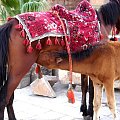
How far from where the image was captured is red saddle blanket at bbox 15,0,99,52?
2.79m

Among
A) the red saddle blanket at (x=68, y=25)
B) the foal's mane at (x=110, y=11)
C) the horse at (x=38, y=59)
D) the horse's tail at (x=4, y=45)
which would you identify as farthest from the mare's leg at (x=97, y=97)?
the horse's tail at (x=4, y=45)

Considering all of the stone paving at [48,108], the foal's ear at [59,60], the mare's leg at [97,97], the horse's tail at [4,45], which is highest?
the horse's tail at [4,45]

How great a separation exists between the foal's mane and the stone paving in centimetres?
133

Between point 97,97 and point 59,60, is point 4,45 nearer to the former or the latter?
point 59,60

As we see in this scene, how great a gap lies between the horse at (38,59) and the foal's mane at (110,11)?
32 cm

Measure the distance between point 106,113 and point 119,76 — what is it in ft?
3.79

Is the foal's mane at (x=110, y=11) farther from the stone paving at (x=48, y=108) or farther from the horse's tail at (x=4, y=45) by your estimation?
the stone paving at (x=48, y=108)

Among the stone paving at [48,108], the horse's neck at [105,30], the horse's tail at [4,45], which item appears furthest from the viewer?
the stone paving at [48,108]

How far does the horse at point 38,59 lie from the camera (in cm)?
279

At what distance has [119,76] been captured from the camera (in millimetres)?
3105

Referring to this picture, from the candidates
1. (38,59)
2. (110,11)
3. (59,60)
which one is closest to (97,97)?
(59,60)

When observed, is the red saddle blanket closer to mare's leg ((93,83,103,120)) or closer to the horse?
the horse

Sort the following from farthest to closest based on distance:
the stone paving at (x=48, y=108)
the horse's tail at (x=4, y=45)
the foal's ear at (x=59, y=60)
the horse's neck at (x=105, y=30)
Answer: the stone paving at (x=48, y=108) → the horse's neck at (x=105, y=30) → the foal's ear at (x=59, y=60) → the horse's tail at (x=4, y=45)

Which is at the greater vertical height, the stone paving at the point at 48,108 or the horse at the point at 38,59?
the horse at the point at 38,59
